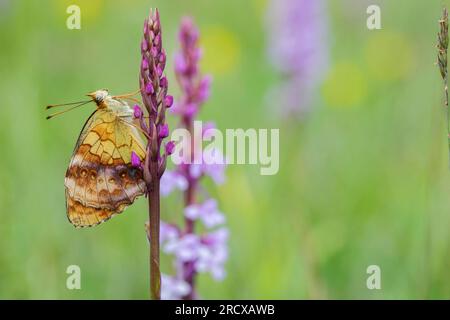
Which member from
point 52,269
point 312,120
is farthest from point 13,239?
point 312,120

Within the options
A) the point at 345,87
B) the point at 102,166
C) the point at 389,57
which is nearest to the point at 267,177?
the point at 345,87

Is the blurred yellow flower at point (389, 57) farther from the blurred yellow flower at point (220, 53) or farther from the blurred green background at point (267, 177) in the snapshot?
→ the blurred yellow flower at point (220, 53)

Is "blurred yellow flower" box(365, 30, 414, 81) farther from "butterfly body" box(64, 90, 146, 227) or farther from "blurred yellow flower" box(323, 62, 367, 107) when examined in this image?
"butterfly body" box(64, 90, 146, 227)

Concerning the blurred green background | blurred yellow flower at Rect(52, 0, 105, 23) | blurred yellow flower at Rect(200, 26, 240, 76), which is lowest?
the blurred green background

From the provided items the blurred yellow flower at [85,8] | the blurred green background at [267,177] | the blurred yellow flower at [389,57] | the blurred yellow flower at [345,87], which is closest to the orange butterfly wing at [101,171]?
the blurred green background at [267,177]

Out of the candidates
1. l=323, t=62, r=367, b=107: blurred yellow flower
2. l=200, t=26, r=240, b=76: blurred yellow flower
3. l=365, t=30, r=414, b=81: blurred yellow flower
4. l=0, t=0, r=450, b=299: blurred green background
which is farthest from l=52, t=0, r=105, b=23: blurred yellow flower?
l=365, t=30, r=414, b=81: blurred yellow flower

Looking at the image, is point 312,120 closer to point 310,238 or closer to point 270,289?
point 310,238

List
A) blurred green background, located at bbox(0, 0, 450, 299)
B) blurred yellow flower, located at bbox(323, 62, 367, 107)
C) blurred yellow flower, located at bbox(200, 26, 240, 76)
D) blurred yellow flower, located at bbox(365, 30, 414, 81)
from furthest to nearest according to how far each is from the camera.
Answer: blurred yellow flower, located at bbox(200, 26, 240, 76)
blurred yellow flower, located at bbox(365, 30, 414, 81)
blurred yellow flower, located at bbox(323, 62, 367, 107)
blurred green background, located at bbox(0, 0, 450, 299)
